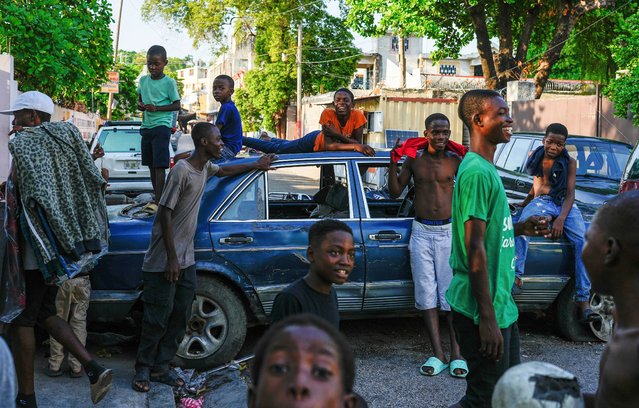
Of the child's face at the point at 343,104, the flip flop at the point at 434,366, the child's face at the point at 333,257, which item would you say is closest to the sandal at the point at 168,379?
the flip flop at the point at 434,366

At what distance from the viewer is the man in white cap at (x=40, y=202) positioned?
4.29 metres

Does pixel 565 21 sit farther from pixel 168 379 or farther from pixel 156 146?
pixel 168 379

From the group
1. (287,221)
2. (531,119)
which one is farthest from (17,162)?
(531,119)

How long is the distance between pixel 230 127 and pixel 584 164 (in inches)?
213

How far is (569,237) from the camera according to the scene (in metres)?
6.25

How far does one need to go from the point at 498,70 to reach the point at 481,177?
1896cm

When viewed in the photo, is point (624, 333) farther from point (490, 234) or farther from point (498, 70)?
point (498, 70)

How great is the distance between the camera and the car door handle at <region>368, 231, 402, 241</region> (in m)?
5.89

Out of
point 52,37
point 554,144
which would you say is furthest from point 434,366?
point 52,37

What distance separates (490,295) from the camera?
10.8 ft

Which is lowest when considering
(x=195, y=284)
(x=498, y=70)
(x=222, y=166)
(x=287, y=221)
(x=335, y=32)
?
(x=195, y=284)

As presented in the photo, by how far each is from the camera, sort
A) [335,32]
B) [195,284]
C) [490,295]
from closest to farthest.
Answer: [490,295], [195,284], [335,32]

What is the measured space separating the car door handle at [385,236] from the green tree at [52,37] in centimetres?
722

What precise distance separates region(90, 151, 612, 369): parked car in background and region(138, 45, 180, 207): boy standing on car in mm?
1214
